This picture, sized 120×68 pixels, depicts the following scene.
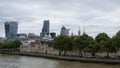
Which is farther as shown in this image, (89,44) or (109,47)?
(89,44)

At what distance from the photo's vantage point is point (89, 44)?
93.8 metres

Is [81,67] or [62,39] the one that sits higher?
[62,39]

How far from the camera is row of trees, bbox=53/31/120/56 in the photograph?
268ft

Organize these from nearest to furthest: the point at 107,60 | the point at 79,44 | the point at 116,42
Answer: the point at 107,60 < the point at 116,42 < the point at 79,44

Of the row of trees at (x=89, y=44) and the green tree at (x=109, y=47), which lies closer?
the green tree at (x=109, y=47)

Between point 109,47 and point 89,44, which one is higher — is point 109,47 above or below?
below

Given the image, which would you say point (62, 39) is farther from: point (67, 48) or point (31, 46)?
point (31, 46)

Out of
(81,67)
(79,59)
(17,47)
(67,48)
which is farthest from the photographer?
(17,47)

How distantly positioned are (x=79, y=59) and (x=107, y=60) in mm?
12539

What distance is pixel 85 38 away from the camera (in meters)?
100

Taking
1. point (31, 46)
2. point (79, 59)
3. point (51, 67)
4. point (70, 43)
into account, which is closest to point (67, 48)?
point (70, 43)

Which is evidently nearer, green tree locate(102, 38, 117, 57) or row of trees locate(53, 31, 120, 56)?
green tree locate(102, 38, 117, 57)

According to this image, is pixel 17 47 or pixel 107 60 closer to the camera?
pixel 107 60

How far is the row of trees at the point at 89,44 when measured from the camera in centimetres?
8175
